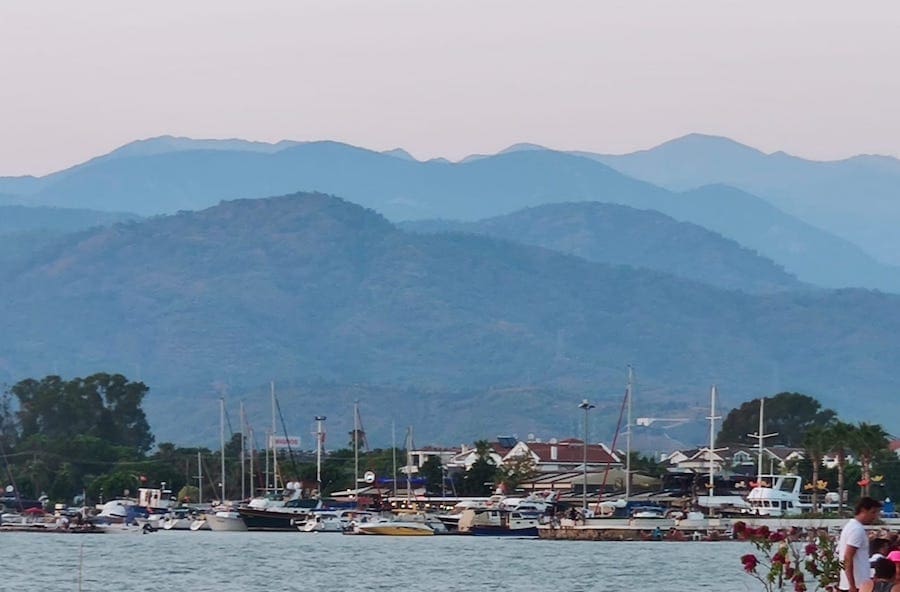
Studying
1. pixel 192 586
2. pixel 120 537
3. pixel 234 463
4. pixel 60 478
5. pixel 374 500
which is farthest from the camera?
pixel 234 463

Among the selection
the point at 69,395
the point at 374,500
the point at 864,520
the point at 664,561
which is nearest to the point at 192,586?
the point at 664,561

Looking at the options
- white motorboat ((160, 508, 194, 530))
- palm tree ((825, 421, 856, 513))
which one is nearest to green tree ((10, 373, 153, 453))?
white motorboat ((160, 508, 194, 530))

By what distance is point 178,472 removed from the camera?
543 feet

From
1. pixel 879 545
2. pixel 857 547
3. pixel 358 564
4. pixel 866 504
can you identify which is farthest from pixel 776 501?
pixel 857 547

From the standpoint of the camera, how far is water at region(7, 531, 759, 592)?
67.9 metres

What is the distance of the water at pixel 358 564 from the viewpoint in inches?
2672

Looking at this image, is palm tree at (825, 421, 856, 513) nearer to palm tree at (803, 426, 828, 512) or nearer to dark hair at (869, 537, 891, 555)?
palm tree at (803, 426, 828, 512)

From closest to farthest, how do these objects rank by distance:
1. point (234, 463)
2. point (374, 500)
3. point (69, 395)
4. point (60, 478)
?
point (374, 500), point (60, 478), point (234, 463), point (69, 395)

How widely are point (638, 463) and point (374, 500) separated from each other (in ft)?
112

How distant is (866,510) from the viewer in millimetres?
27953

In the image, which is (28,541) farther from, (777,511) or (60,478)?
(60,478)

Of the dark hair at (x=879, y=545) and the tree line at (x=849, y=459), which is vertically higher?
the tree line at (x=849, y=459)

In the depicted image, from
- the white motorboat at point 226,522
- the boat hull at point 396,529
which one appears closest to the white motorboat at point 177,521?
the white motorboat at point 226,522

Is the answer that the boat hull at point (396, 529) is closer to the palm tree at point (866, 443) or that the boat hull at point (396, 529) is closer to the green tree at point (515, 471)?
the palm tree at point (866, 443)
